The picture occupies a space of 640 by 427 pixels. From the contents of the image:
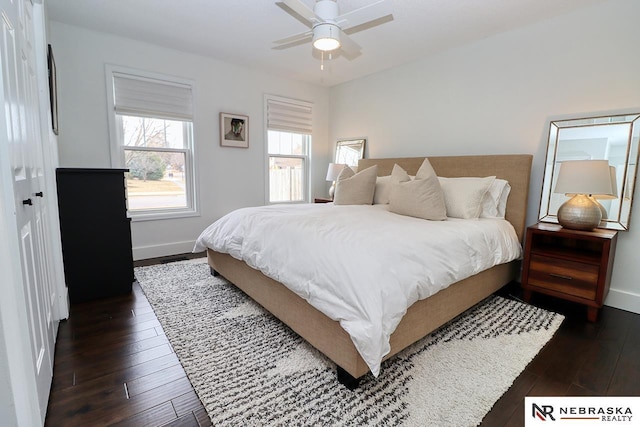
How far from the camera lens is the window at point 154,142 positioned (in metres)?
3.42

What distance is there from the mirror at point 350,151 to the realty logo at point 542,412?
11.9 feet

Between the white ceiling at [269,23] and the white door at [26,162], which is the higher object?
the white ceiling at [269,23]

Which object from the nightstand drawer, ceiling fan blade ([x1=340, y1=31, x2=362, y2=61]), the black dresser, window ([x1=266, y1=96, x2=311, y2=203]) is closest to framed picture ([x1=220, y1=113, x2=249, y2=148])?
window ([x1=266, y1=96, x2=311, y2=203])

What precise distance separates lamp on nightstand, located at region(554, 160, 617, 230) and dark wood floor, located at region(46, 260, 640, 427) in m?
0.77

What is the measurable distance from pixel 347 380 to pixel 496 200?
7.45ft

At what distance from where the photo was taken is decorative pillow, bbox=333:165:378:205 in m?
3.23

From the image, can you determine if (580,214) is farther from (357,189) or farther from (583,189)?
(357,189)

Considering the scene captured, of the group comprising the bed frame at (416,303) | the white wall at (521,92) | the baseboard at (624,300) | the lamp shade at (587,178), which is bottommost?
the baseboard at (624,300)

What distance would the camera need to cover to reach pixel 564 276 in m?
2.39

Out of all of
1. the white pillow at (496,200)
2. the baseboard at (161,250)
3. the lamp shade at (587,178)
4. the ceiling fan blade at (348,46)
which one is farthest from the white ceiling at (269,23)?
the baseboard at (161,250)

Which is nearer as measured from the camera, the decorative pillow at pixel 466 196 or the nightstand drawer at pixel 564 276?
the nightstand drawer at pixel 564 276

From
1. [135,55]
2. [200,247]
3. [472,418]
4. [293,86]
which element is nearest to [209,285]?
[200,247]

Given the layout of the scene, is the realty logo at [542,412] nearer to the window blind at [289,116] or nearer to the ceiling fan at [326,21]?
the ceiling fan at [326,21]

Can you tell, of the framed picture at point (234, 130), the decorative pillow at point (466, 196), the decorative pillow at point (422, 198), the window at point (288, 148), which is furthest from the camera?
the window at point (288, 148)
